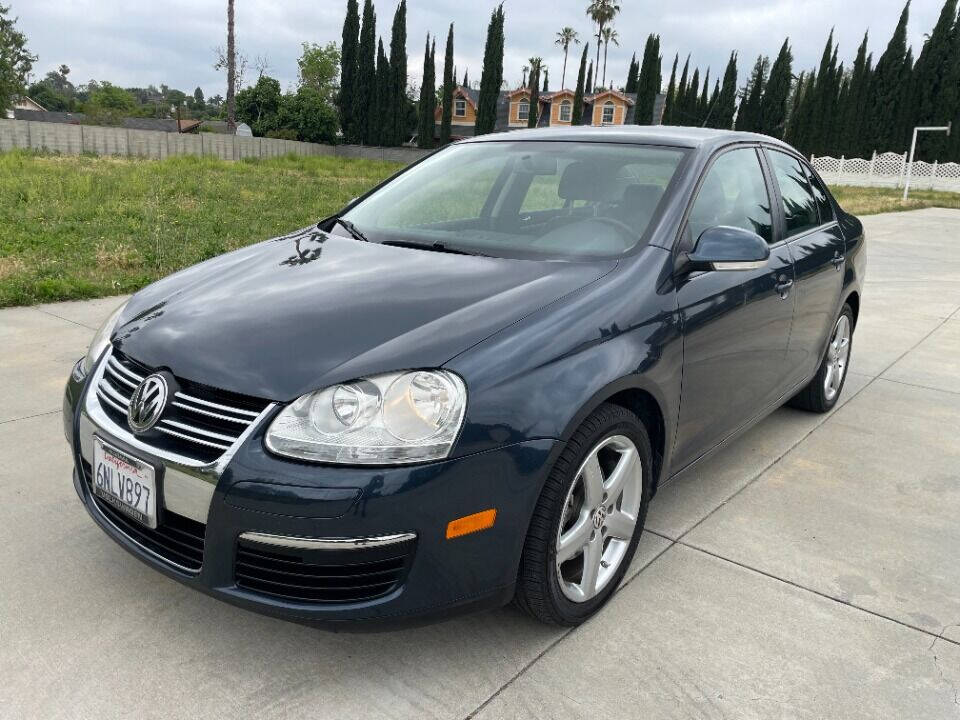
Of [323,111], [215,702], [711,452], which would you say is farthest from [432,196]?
[323,111]

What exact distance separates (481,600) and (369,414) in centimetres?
58

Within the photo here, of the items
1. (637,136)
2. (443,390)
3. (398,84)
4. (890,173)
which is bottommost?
(443,390)

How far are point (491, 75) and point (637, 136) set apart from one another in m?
54.1

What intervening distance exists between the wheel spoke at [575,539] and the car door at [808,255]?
1.70 meters

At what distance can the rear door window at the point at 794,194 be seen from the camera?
372 centimetres

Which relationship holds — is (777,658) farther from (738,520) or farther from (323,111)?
(323,111)

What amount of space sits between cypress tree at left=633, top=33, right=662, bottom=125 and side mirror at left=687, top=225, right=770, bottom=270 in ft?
184

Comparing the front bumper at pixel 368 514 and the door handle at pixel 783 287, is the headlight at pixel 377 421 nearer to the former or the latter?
the front bumper at pixel 368 514

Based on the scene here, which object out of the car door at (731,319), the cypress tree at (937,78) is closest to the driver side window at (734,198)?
the car door at (731,319)

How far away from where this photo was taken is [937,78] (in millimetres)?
39156

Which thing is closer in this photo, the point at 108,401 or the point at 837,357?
the point at 108,401

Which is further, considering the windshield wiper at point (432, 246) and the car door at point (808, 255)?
the car door at point (808, 255)

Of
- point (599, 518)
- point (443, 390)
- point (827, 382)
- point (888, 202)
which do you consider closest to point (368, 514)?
point (443, 390)

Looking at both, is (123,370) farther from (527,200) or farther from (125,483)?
(527,200)
